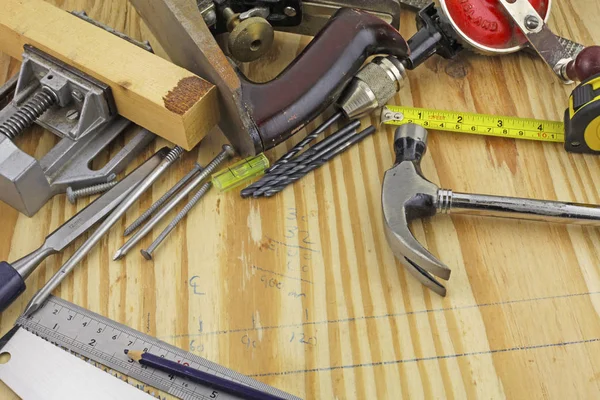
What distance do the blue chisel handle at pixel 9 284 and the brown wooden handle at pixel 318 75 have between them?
0.55 m

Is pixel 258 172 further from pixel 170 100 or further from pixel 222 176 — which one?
pixel 170 100

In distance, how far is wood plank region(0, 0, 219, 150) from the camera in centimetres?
126

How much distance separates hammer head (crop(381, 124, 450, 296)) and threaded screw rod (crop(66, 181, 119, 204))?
23.7 inches

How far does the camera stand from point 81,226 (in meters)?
1.28

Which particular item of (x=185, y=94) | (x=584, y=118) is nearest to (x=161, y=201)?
(x=185, y=94)

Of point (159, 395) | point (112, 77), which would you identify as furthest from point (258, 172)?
point (159, 395)

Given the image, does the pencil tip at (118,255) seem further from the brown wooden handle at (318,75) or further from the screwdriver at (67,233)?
the brown wooden handle at (318,75)

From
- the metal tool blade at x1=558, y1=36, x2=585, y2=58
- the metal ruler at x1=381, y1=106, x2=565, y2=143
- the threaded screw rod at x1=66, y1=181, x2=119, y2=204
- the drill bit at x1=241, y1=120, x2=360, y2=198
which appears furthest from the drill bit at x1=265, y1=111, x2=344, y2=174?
the metal tool blade at x1=558, y1=36, x2=585, y2=58

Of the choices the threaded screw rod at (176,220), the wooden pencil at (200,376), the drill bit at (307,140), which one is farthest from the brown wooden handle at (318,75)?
the wooden pencil at (200,376)

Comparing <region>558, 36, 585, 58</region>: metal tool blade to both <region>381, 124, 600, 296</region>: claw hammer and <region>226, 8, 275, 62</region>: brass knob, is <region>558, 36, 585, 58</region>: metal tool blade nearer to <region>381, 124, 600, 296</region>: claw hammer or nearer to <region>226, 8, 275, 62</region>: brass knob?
<region>381, 124, 600, 296</region>: claw hammer

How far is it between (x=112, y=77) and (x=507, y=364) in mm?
980

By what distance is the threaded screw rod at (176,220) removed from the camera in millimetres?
1271

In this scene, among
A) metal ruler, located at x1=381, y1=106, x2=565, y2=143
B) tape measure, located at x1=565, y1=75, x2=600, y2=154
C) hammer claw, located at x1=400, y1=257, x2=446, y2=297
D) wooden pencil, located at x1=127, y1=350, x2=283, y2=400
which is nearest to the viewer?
wooden pencil, located at x1=127, y1=350, x2=283, y2=400

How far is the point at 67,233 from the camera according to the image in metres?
1.26
